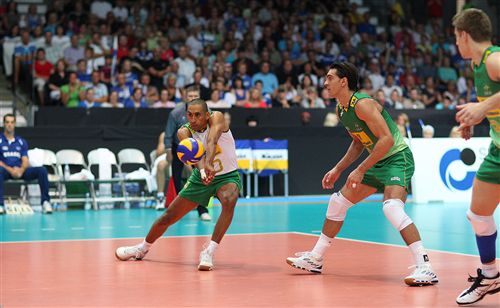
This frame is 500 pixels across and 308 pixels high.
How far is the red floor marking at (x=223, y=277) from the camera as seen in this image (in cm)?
677

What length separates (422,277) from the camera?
289 inches

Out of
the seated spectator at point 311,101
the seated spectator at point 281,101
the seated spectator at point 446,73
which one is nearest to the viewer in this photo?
the seated spectator at point 281,101

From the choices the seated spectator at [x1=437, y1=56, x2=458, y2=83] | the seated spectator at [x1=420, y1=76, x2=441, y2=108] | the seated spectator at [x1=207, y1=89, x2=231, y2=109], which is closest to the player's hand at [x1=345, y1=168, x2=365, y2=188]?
the seated spectator at [x1=207, y1=89, x2=231, y2=109]

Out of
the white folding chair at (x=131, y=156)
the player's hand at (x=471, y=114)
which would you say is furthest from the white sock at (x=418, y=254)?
the white folding chair at (x=131, y=156)

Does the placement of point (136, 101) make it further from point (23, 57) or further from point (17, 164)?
point (17, 164)

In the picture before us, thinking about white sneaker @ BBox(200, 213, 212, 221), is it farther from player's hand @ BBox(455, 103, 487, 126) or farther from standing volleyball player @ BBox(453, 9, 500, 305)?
player's hand @ BBox(455, 103, 487, 126)

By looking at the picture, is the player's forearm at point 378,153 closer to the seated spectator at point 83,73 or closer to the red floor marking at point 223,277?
the red floor marking at point 223,277

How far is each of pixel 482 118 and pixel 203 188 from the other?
3.64m

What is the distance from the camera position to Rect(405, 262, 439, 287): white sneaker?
7.32m

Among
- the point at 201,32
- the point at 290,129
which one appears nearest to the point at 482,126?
the point at 290,129

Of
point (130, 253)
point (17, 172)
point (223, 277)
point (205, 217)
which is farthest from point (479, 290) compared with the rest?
point (17, 172)

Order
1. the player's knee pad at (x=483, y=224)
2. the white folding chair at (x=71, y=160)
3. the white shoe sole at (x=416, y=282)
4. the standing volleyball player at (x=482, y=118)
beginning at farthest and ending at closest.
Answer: the white folding chair at (x=71, y=160) < the white shoe sole at (x=416, y=282) < the player's knee pad at (x=483, y=224) < the standing volleyball player at (x=482, y=118)

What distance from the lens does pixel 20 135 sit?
1731cm

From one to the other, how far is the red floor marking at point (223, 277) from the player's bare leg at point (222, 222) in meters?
0.14
